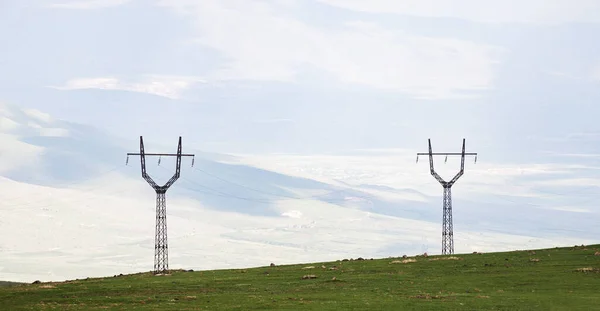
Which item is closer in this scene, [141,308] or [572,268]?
[141,308]

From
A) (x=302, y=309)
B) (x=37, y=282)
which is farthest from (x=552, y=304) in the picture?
(x=37, y=282)

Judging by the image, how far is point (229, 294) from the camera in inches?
3113

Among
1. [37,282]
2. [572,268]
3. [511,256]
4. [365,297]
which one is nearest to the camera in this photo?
[365,297]

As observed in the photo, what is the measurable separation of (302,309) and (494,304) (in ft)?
51.3

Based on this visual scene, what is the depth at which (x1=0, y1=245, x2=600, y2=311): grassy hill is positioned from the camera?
70.8 metres

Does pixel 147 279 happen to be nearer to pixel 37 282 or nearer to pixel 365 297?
pixel 37 282

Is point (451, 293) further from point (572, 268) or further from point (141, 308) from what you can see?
point (141, 308)

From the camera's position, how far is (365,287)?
82.4 meters

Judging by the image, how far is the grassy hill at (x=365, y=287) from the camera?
7075 centimetres

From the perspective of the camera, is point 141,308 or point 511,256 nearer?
point 141,308

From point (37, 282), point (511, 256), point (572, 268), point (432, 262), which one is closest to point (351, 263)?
point (432, 262)

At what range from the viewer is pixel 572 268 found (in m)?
91.8

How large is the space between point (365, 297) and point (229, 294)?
13.0 meters

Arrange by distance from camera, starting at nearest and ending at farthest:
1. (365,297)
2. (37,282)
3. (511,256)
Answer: (365,297)
(37,282)
(511,256)
